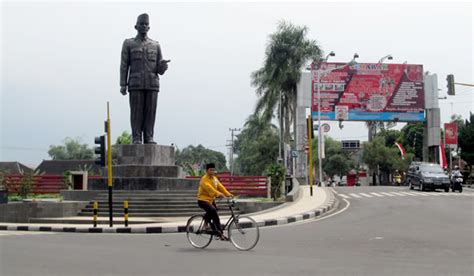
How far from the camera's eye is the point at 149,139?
78.7 ft

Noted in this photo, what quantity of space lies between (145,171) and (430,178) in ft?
56.2

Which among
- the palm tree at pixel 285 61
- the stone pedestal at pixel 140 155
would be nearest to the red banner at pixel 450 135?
the palm tree at pixel 285 61

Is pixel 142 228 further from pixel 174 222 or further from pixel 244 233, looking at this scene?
pixel 244 233

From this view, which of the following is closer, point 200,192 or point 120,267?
point 120,267

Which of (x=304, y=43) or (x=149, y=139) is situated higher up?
(x=304, y=43)

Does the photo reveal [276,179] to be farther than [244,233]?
Yes

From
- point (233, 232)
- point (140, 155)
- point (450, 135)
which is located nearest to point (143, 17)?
point (140, 155)

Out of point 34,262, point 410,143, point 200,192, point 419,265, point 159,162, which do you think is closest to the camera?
point 419,265

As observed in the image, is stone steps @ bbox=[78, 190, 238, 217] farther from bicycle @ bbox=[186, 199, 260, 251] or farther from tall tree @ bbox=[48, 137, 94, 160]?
tall tree @ bbox=[48, 137, 94, 160]

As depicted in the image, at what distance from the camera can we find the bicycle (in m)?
10.3

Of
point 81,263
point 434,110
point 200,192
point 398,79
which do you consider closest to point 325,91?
point 398,79

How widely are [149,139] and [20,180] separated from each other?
27.5 feet

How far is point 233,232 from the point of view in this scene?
1046cm

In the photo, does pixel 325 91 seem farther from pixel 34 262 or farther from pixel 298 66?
pixel 34 262
